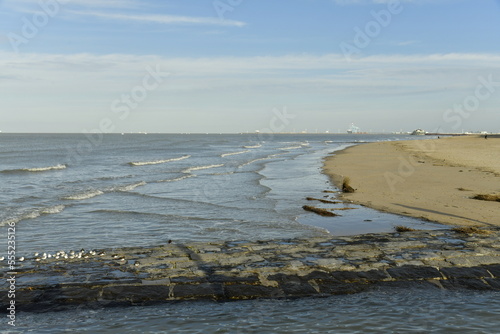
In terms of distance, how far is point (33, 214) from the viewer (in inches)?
644

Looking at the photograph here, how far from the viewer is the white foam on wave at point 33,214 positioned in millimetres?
15022

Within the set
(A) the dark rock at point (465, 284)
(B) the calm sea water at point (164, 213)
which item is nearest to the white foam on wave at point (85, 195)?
(B) the calm sea water at point (164, 213)

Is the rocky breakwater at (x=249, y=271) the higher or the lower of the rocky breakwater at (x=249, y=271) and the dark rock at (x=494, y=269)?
the lower

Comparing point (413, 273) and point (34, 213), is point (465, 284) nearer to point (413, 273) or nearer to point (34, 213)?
point (413, 273)

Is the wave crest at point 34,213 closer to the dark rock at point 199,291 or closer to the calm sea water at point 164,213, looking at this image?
the calm sea water at point 164,213

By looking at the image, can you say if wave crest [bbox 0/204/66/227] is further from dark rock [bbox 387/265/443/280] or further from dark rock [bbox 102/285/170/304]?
dark rock [bbox 387/265/443/280]

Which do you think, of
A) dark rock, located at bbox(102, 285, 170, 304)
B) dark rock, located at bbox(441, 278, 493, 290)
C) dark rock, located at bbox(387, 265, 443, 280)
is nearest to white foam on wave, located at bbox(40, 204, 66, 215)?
dark rock, located at bbox(102, 285, 170, 304)

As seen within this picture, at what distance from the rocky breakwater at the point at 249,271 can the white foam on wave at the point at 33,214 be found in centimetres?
656

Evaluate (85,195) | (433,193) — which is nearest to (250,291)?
(433,193)

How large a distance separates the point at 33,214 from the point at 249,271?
37.5 ft

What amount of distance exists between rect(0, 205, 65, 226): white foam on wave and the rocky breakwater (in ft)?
21.5

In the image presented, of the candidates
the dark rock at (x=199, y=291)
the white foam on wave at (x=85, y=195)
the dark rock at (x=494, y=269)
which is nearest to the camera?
the dark rock at (x=199, y=291)

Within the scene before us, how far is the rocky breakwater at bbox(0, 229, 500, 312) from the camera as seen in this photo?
6.98 m

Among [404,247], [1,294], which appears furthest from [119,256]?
[404,247]
